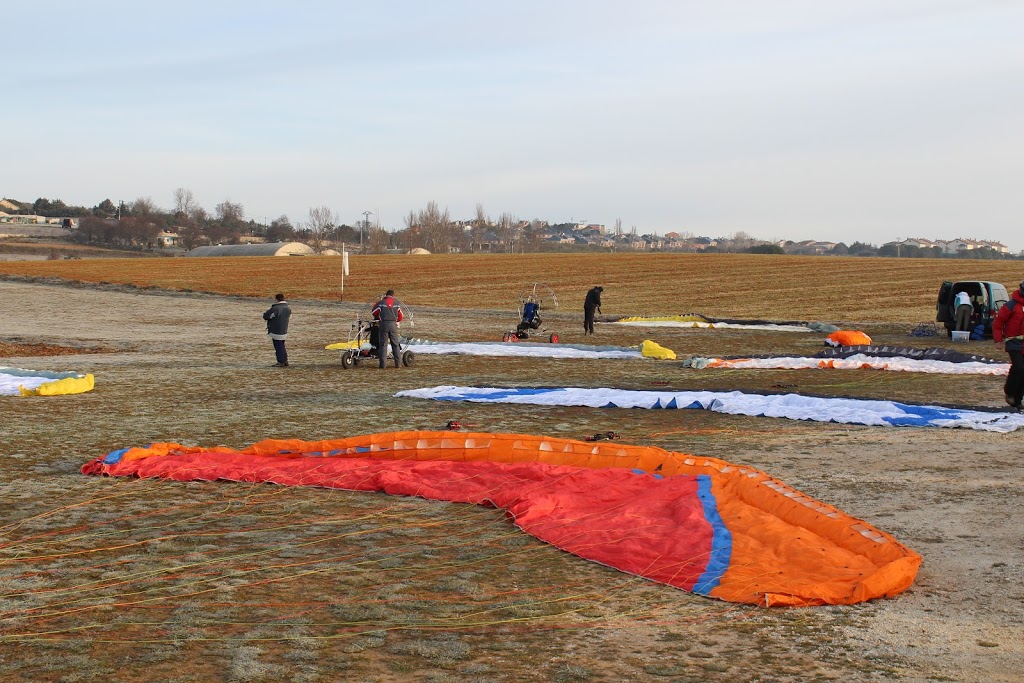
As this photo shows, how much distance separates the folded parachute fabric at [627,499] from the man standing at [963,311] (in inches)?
875

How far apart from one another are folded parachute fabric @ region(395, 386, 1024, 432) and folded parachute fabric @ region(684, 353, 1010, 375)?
4933mm

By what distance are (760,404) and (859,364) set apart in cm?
664

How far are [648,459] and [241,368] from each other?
12.4 metres

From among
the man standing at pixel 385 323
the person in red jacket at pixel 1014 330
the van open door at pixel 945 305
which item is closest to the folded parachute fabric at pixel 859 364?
the man standing at pixel 385 323

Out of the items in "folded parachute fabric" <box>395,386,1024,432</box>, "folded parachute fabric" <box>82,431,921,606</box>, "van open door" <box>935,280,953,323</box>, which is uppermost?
"van open door" <box>935,280,953,323</box>

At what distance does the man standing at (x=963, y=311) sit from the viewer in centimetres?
2816

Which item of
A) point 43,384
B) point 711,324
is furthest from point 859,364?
point 711,324

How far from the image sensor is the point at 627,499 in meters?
7.48

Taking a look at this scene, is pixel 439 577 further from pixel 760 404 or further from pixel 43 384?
pixel 43 384

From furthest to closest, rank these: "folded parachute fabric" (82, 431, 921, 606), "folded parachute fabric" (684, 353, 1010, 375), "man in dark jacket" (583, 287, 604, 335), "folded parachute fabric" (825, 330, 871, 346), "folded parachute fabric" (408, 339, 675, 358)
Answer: "man in dark jacket" (583, 287, 604, 335)
"folded parachute fabric" (825, 330, 871, 346)
"folded parachute fabric" (408, 339, 675, 358)
"folded parachute fabric" (684, 353, 1010, 375)
"folded parachute fabric" (82, 431, 921, 606)

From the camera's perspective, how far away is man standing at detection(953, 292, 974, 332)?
2816 centimetres

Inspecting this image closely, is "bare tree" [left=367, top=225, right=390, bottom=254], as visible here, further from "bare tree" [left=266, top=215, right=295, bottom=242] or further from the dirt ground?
the dirt ground

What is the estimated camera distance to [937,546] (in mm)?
6488

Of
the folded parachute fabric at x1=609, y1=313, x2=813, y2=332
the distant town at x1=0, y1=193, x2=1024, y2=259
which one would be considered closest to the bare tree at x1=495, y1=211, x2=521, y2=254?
the distant town at x1=0, y1=193, x2=1024, y2=259
